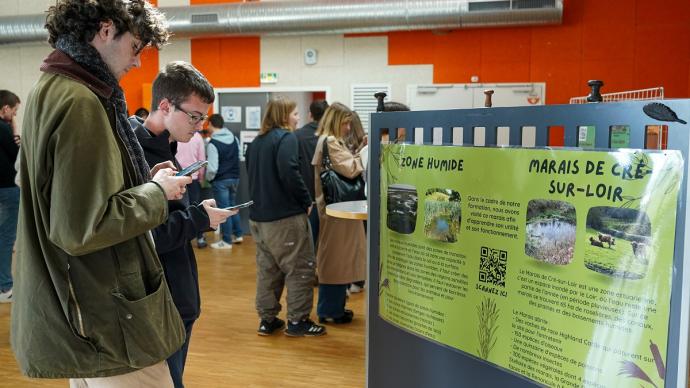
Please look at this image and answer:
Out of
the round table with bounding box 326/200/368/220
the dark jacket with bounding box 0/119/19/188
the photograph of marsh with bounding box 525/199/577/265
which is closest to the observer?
the photograph of marsh with bounding box 525/199/577/265

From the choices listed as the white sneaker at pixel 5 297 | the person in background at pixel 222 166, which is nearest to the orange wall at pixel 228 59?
the person in background at pixel 222 166

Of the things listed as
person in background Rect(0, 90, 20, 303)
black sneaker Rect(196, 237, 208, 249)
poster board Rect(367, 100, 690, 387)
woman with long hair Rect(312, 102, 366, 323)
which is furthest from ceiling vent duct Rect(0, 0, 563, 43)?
poster board Rect(367, 100, 690, 387)

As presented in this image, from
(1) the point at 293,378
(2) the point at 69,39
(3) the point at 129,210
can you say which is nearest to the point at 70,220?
(3) the point at 129,210

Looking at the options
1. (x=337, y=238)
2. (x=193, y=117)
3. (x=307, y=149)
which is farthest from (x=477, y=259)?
(x=307, y=149)

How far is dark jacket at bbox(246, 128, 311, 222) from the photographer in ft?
12.2

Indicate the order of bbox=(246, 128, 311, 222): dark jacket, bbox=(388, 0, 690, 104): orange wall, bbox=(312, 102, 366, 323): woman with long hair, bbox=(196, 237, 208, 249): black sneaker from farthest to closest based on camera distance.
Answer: bbox=(196, 237, 208, 249): black sneaker, bbox=(388, 0, 690, 104): orange wall, bbox=(312, 102, 366, 323): woman with long hair, bbox=(246, 128, 311, 222): dark jacket

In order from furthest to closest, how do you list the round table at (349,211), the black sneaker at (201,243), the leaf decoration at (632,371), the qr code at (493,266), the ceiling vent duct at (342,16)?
the black sneaker at (201,243), the ceiling vent duct at (342,16), the round table at (349,211), the qr code at (493,266), the leaf decoration at (632,371)

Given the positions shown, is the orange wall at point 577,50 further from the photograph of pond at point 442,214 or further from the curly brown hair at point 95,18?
the curly brown hair at point 95,18

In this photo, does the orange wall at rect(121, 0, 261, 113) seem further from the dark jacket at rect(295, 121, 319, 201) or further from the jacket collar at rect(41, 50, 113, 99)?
the jacket collar at rect(41, 50, 113, 99)

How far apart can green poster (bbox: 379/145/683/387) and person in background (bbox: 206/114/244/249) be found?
5.15m

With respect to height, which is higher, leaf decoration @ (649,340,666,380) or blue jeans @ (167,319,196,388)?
leaf decoration @ (649,340,666,380)

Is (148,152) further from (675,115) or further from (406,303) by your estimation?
(675,115)

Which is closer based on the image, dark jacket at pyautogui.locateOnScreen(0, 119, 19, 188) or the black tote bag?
the black tote bag

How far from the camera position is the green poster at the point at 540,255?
136cm
